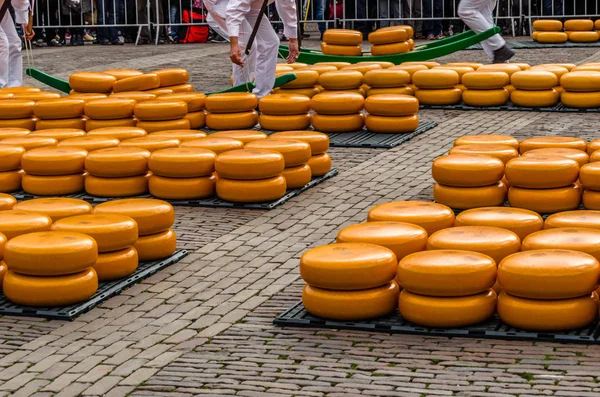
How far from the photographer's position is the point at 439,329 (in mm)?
5703

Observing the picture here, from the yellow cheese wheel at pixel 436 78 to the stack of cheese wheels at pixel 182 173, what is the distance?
15.8 ft

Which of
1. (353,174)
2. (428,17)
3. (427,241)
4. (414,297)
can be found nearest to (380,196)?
(353,174)

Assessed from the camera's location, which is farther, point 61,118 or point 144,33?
point 144,33

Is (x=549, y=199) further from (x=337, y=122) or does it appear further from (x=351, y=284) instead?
(x=337, y=122)

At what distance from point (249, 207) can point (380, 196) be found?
3.51ft

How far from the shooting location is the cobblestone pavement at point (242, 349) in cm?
504

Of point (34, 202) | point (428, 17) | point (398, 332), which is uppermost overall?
point (428, 17)

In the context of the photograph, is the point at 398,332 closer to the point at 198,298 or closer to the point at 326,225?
the point at 198,298

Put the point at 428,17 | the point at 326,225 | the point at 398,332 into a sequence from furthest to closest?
1. the point at 428,17
2. the point at 326,225
3. the point at 398,332

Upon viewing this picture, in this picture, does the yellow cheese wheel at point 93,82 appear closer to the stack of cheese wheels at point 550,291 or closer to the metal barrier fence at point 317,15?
the stack of cheese wheels at point 550,291

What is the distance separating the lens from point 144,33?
22.9 meters

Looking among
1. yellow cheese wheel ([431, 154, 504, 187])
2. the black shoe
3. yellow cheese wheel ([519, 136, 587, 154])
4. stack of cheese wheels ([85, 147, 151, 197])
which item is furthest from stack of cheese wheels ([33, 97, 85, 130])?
the black shoe

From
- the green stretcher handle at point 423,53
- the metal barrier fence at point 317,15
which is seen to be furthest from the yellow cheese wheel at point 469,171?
the metal barrier fence at point 317,15

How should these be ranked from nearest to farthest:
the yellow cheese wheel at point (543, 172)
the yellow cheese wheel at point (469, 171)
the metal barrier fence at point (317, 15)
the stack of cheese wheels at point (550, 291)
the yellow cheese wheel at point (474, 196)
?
the stack of cheese wheels at point (550, 291)
the yellow cheese wheel at point (543, 172)
the yellow cheese wheel at point (469, 171)
the yellow cheese wheel at point (474, 196)
the metal barrier fence at point (317, 15)
